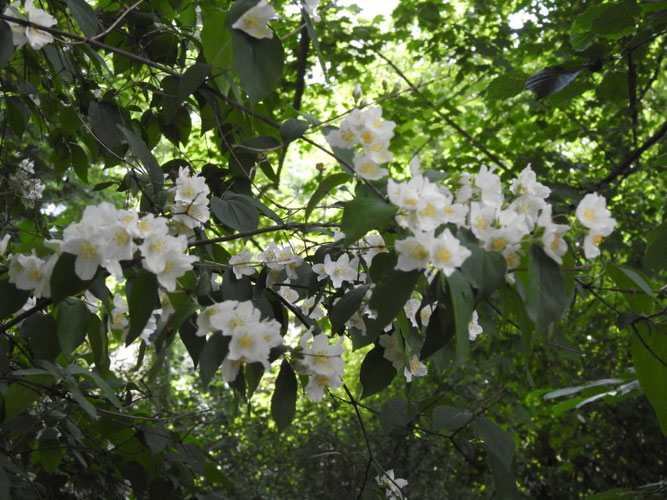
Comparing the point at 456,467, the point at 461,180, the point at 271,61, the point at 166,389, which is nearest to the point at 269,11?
the point at 271,61

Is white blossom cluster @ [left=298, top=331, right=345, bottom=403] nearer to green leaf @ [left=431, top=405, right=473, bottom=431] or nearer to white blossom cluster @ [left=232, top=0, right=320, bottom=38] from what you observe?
green leaf @ [left=431, top=405, right=473, bottom=431]

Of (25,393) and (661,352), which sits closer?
(661,352)

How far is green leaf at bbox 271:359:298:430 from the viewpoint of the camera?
103 centimetres

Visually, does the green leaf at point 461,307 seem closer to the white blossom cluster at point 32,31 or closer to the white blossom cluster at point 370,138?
the white blossom cluster at point 370,138

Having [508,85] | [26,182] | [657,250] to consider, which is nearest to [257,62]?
[657,250]

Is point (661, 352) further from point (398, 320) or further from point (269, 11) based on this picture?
point (269, 11)

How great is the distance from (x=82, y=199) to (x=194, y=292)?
5.16 meters

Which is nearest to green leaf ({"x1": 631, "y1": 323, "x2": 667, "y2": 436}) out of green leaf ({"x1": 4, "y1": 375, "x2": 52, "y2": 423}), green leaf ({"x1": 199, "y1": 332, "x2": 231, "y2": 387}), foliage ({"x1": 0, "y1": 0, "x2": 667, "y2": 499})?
foliage ({"x1": 0, "y1": 0, "x2": 667, "y2": 499})

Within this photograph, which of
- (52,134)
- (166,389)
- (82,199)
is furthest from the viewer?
(82,199)

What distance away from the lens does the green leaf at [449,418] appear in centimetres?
128

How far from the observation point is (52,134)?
1.97 m

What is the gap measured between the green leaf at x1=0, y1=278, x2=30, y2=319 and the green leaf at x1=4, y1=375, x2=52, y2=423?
0.74ft

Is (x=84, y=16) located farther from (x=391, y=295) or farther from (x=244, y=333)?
(x=391, y=295)

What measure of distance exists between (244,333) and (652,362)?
0.64 metres
